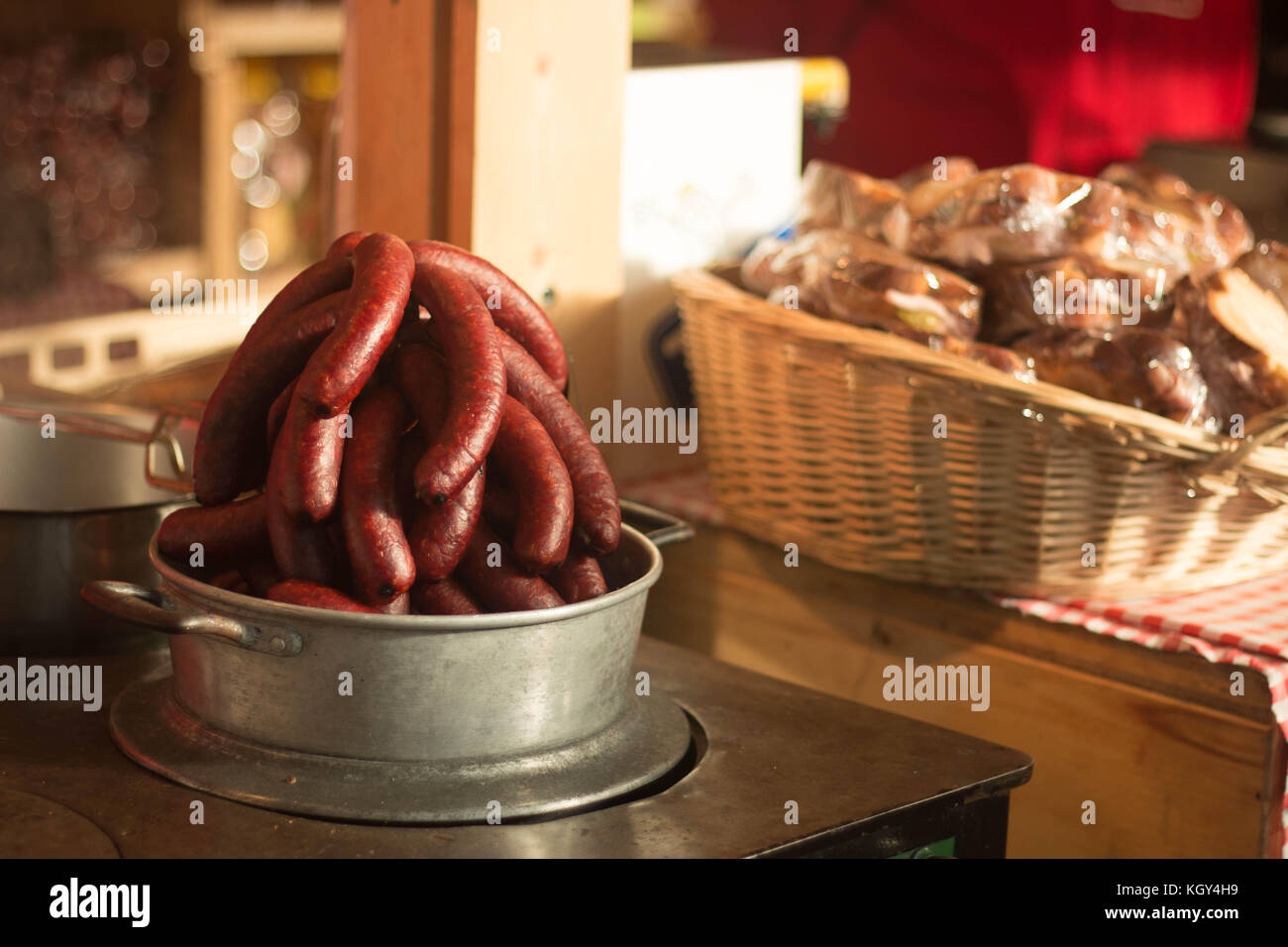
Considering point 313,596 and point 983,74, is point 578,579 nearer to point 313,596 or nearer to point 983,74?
point 313,596

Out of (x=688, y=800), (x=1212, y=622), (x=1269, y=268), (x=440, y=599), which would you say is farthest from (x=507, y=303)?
(x=1269, y=268)

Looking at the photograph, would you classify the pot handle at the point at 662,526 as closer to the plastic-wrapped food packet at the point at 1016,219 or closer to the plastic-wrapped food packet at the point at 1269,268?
the plastic-wrapped food packet at the point at 1016,219

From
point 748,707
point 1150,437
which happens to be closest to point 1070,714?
point 1150,437

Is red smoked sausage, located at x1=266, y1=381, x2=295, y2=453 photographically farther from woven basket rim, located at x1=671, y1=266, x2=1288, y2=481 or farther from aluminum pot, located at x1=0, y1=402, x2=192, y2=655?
woven basket rim, located at x1=671, y1=266, x2=1288, y2=481

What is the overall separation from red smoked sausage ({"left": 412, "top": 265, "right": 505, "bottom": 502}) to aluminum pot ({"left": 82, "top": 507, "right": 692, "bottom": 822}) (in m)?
0.09

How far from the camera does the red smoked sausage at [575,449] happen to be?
99cm

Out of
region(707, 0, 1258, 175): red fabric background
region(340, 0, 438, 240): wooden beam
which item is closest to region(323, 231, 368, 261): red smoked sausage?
region(340, 0, 438, 240): wooden beam

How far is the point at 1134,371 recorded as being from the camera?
4.34 ft

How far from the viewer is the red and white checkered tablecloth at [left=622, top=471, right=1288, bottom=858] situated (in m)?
1.25
